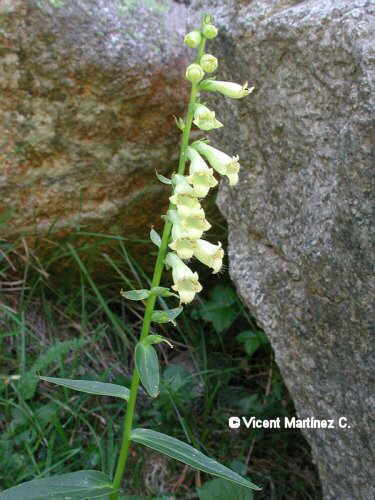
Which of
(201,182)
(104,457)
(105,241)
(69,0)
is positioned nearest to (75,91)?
(69,0)

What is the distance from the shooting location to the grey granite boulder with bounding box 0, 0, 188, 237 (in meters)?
2.40

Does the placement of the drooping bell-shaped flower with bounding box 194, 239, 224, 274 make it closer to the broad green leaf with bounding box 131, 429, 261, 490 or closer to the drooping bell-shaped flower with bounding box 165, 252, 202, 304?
the drooping bell-shaped flower with bounding box 165, 252, 202, 304

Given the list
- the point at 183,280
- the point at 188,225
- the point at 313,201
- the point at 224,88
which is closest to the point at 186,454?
the point at 183,280

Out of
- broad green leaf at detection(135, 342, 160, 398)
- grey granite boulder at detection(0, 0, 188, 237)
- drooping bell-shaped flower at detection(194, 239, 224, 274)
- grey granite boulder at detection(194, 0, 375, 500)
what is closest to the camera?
broad green leaf at detection(135, 342, 160, 398)

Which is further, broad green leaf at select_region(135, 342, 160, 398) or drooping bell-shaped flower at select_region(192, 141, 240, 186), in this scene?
drooping bell-shaped flower at select_region(192, 141, 240, 186)

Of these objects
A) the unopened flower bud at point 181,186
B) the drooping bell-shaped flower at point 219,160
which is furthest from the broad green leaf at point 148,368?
the drooping bell-shaped flower at point 219,160

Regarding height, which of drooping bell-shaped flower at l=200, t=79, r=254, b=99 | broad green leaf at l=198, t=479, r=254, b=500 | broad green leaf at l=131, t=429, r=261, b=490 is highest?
drooping bell-shaped flower at l=200, t=79, r=254, b=99

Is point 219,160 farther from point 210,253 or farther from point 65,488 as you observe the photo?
point 65,488

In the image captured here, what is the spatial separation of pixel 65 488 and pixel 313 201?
1.06 meters

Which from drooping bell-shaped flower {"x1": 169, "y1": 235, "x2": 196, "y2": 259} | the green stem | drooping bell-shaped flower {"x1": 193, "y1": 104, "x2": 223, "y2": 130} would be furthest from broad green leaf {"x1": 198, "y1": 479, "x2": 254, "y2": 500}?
drooping bell-shaped flower {"x1": 193, "y1": 104, "x2": 223, "y2": 130}

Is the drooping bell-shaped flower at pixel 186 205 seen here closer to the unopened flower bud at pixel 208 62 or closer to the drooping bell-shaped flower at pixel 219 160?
the drooping bell-shaped flower at pixel 219 160

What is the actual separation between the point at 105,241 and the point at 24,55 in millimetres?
839

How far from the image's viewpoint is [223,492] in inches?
73.5

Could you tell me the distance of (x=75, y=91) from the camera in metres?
2.47
